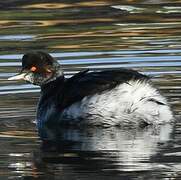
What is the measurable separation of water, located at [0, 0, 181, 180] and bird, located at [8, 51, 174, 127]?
12 cm

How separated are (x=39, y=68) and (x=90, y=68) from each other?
2238 mm

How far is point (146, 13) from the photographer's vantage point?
63.3ft

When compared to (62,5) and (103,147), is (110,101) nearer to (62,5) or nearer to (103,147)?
(103,147)

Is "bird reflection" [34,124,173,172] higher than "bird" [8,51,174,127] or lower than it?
lower

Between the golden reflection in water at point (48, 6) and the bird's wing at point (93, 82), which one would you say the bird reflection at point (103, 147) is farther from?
the golden reflection in water at point (48, 6)

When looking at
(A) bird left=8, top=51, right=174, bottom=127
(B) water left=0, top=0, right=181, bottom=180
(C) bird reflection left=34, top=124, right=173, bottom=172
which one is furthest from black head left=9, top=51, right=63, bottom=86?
(C) bird reflection left=34, top=124, right=173, bottom=172

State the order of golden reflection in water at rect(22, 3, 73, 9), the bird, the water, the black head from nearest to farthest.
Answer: the water
the bird
the black head
golden reflection in water at rect(22, 3, 73, 9)

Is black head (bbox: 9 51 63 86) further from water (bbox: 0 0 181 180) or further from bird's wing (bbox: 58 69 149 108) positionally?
bird's wing (bbox: 58 69 149 108)

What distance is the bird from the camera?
10.7 meters

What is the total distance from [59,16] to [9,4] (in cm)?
153

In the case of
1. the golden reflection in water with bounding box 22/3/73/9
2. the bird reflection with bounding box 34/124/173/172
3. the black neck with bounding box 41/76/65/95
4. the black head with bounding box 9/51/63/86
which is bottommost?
the golden reflection in water with bounding box 22/3/73/9

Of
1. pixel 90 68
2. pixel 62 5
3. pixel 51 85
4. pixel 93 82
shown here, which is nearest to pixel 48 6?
pixel 62 5

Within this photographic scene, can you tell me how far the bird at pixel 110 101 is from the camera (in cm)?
1067

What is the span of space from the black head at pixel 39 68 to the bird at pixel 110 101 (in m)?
0.55
